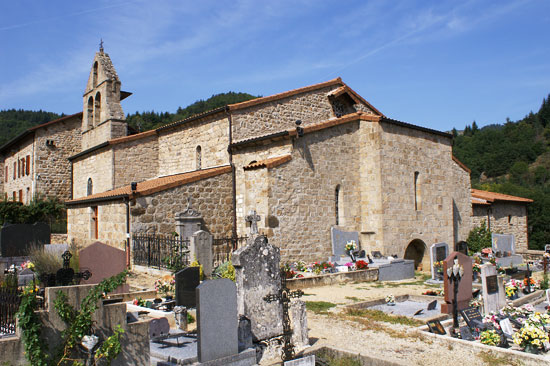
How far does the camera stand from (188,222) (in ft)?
56.0

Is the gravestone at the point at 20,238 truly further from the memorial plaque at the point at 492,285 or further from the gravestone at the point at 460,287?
the memorial plaque at the point at 492,285

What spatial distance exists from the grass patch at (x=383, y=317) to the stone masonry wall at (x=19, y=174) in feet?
83.0

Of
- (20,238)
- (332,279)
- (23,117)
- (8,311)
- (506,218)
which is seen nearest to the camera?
(8,311)

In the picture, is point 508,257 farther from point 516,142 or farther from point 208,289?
point 516,142

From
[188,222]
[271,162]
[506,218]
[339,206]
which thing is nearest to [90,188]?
[188,222]

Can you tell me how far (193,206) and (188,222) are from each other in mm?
955

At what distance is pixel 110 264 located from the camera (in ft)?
38.1

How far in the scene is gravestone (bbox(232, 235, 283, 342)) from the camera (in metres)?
7.78

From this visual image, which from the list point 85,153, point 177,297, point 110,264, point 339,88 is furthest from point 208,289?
point 85,153

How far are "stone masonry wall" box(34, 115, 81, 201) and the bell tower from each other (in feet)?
14.2

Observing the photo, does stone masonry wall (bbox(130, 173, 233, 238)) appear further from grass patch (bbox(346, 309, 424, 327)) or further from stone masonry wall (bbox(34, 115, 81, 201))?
stone masonry wall (bbox(34, 115, 81, 201))

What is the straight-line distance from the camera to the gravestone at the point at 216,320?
6.48m

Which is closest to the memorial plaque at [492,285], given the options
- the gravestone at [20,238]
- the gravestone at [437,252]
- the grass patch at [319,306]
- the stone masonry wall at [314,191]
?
the grass patch at [319,306]

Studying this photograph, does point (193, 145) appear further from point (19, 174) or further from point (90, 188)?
point (19, 174)
